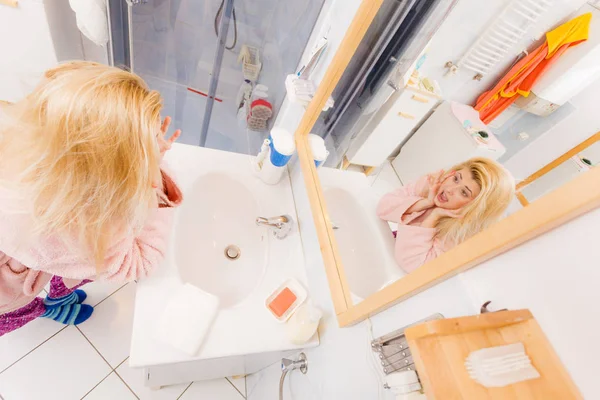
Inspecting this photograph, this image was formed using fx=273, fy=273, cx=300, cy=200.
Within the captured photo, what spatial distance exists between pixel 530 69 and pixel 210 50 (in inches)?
55.8

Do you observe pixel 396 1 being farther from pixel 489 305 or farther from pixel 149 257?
pixel 149 257

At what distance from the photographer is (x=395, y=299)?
1.74 feet

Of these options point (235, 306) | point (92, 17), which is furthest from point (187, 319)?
point (92, 17)

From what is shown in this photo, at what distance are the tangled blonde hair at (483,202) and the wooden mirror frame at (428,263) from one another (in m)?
0.05

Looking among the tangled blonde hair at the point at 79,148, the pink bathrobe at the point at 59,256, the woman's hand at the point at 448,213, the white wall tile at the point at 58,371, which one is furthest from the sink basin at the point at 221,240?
the white wall tile at the point at 58,371

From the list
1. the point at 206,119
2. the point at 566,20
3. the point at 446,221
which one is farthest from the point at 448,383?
the point at 206,119

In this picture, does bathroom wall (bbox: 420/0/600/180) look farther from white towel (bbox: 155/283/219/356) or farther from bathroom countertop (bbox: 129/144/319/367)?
white towel (bbox: 155/283/219/356)

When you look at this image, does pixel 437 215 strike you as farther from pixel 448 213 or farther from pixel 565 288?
pixel 565 288

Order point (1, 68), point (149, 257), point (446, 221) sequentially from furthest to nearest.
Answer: point (1, 68)
point (149, 257)
point (446, 221)

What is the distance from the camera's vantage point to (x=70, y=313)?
121cm

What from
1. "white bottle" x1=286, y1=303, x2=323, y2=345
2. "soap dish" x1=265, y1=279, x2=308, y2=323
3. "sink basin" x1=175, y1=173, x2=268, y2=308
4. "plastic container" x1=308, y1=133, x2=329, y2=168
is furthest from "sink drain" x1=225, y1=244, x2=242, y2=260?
"plastic container" x1=308, y1=133, x2=329, y2=168

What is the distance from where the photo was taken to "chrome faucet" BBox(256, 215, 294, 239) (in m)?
0.97

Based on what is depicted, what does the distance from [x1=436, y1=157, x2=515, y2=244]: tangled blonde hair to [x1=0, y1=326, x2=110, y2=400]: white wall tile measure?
154 centimetres

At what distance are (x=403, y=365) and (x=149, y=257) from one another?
689 mm
